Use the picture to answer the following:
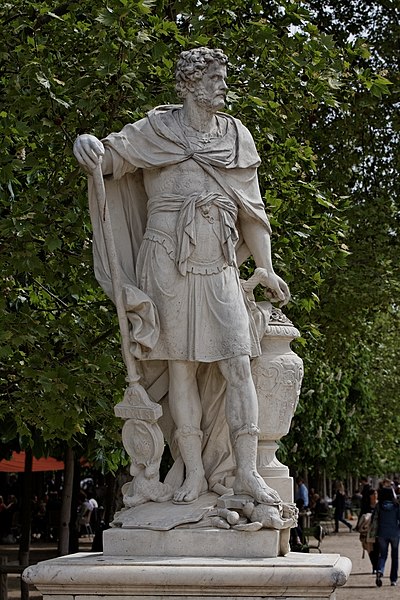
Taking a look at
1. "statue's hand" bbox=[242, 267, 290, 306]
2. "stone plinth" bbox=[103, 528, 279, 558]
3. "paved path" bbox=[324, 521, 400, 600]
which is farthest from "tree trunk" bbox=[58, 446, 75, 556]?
"stone plinth" bbox=[103, 528, 279, 558]

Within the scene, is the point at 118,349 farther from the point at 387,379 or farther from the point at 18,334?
the point at 387,379

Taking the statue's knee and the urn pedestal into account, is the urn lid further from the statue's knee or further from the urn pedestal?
the statue's knee

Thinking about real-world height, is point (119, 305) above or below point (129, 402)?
above

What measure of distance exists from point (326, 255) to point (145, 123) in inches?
287

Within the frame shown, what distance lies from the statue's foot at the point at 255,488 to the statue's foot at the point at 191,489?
206mm

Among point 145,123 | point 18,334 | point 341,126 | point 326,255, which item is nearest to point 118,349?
point 18,334

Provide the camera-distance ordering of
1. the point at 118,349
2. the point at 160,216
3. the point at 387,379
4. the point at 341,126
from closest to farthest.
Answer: the point at 160,216, the point at 118,349, the point at 341,126, the point at 387,379

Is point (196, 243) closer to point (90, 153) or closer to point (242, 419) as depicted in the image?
point (90, 153)

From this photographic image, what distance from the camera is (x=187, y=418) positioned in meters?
8.73

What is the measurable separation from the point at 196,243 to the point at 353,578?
19639 millimetres

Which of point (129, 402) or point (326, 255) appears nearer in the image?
point (129, 402)

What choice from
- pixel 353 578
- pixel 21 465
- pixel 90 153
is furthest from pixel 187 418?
pixel 21 465

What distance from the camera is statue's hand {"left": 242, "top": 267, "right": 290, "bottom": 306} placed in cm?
899

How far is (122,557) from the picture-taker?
8.34 metres
